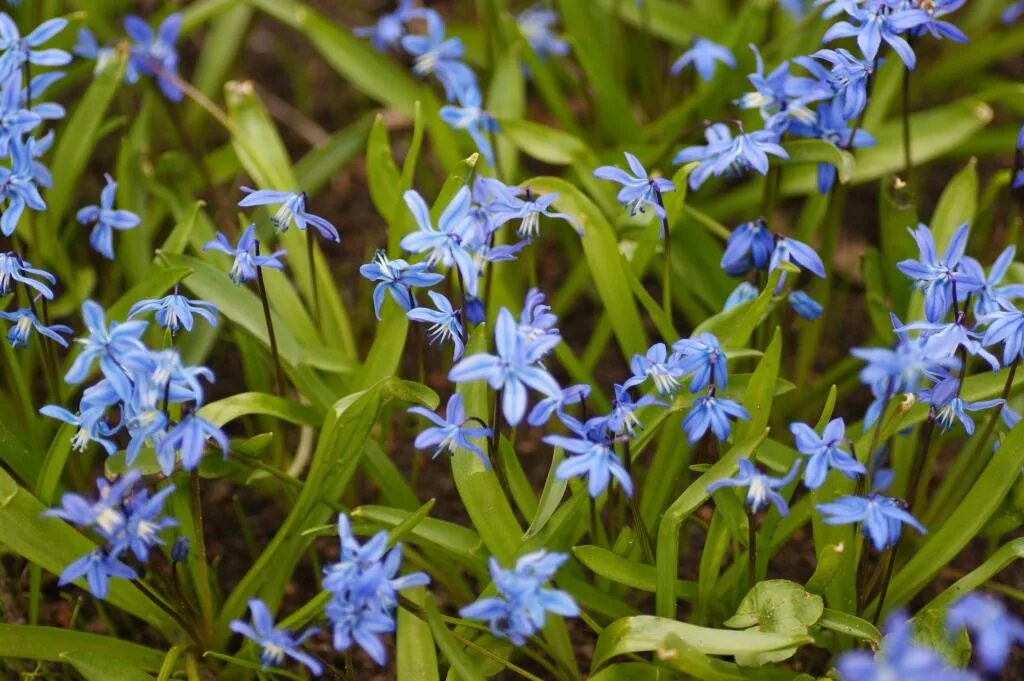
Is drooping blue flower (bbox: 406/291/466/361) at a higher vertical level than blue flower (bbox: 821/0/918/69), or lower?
lower

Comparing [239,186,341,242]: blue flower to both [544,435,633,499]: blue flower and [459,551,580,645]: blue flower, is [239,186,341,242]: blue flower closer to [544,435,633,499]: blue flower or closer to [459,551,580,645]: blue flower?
[544,435,633,499]: blue flower

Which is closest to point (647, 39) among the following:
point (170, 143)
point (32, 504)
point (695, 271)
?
point (695, 271)

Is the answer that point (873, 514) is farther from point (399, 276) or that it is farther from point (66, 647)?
point (66, 647)

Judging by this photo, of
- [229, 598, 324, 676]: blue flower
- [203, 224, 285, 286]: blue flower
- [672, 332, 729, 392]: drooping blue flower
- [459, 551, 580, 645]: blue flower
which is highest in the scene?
[203, 224, 285, 286]: blue flower

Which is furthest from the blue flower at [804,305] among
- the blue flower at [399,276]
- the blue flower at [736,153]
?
the blue flower at [399,276]

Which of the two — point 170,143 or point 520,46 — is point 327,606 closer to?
point 520,46

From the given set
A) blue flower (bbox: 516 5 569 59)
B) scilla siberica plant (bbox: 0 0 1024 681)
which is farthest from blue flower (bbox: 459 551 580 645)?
blue flower (bbox: 516 5 569 59)
